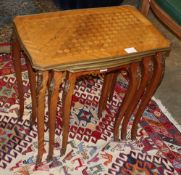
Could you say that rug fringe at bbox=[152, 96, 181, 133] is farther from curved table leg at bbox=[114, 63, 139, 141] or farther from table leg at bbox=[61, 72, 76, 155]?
table leg at bbox=[61, 72, 76, 155]

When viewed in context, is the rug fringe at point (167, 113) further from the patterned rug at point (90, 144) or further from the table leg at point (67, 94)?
the table leg at point (67, 94)

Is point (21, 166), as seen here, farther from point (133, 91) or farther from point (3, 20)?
point (3, 20)

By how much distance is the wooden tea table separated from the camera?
49.8 inches

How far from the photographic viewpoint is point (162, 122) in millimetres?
1960

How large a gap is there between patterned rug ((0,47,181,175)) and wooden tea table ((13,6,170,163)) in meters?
0.12

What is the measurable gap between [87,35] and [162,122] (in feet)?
2.85

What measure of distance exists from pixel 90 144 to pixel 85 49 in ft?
2.17

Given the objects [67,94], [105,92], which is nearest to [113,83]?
[105,92]

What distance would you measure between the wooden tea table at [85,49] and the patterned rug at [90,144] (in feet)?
0.38

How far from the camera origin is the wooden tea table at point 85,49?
1.26 m

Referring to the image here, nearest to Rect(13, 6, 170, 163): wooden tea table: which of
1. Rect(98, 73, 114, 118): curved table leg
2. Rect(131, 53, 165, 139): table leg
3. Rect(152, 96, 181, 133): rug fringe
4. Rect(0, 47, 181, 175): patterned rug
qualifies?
Rect(131, 53, 165, 139): table leg

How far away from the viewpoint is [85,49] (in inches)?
51.5

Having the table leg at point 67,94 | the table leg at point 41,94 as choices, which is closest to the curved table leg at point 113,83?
the table leg at point 67,94

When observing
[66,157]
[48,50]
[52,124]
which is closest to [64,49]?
[48,50]
